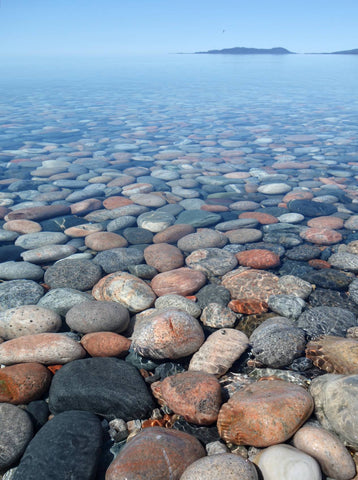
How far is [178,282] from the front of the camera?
Result: 16.6 ft

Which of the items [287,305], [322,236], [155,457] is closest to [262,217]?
[322,236]

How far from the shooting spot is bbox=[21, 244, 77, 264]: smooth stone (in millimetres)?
5730

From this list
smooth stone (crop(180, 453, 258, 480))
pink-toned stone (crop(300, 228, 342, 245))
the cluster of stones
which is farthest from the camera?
pink-toned stone (crop(300, 228, 342, 245))

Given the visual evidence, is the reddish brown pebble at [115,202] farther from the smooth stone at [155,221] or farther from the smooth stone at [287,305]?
the smooth stone at [287,305]

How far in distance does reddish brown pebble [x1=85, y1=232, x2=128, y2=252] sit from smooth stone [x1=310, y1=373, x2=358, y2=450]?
157 inches

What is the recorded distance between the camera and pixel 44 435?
9.15 ft

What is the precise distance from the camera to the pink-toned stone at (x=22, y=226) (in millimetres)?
6719

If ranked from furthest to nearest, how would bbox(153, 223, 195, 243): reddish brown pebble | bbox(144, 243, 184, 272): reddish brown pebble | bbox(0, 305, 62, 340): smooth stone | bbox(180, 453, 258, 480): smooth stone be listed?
bbox(153, 223, 195, 243): reddish brown pebble → bbox(144, 243, 184, 272): reddish brown pebble → bbox(0, 305, 62, 340): smooth stone → bbox(180, 453, 258, 480): smooth stone

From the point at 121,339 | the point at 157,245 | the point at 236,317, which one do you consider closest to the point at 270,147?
the point at 157,245

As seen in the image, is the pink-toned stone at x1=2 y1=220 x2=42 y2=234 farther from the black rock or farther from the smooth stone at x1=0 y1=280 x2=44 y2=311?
the black rock

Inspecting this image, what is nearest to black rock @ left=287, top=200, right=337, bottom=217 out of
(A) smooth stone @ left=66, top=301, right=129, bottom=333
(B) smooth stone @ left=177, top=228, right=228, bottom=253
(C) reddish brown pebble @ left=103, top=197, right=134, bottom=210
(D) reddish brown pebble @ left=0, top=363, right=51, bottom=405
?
(B) smooth stone @ left=177, top=228, right=228, bottom=253

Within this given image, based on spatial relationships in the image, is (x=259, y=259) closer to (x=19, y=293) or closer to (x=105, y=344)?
(x=105, y=344)

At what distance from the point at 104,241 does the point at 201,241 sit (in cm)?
163

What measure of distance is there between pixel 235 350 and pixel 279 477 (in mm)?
1369
